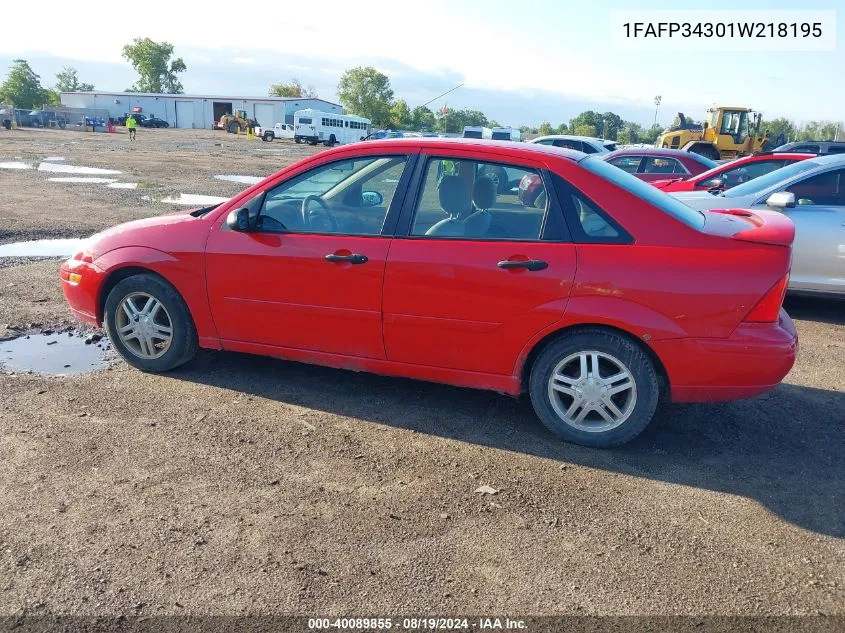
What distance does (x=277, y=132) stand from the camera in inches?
2537

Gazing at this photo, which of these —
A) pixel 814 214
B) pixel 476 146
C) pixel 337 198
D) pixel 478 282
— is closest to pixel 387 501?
pixel 478 282

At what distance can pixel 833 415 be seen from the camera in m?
4.78

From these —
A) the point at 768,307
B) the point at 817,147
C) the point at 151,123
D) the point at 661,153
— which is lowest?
the point at 768,307

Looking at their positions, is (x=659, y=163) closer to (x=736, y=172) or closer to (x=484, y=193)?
(x=736, y=172)

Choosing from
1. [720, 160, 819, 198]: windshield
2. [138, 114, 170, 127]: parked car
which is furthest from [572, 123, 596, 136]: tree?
[720, 160, 819, 198]: windshield

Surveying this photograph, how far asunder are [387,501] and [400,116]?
115 meters

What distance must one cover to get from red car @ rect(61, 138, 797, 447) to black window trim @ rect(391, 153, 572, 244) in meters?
0.01

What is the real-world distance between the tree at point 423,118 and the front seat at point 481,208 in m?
112

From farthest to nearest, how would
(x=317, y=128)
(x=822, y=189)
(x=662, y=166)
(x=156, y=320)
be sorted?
(x=317, y=128) < (x=662, y=166) < (x=822, y=189) < (x=156, y=320)

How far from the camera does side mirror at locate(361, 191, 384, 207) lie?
4.55m

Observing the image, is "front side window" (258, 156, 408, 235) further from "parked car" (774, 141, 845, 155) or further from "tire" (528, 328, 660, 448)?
"parked car" (774, 141, 845, 155)

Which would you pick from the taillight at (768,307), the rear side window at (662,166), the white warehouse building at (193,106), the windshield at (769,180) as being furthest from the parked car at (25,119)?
the taillight at (768,307)

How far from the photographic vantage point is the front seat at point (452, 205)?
434 centimetres

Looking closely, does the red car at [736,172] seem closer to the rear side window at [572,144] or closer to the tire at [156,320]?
the tire at [156,320]
